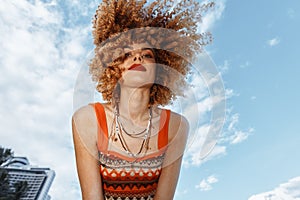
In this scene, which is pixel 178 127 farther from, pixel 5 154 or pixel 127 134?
pixel 5 154

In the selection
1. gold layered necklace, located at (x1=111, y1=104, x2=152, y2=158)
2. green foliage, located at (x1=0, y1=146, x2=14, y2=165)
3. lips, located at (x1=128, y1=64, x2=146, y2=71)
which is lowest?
gold layered necklace, located at (x1=111, y1=104, x2=152, y2=158)

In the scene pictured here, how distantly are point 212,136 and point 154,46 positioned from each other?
1.15 ft

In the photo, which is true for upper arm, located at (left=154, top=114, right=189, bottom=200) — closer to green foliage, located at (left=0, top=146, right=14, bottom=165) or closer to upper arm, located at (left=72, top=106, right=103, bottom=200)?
upper arm, located at (left=72, top=106, right=103, bottom=200)

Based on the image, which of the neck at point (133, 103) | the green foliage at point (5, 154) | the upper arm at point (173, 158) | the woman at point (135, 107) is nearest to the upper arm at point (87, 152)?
the woman at point (135, 107)

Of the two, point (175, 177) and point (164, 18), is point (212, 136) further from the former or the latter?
point (164, 18)

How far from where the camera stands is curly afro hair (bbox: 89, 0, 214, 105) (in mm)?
981

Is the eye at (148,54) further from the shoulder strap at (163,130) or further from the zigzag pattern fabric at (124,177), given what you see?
the zigzag pattern fabric at (124,177)

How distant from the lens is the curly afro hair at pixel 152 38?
0.98 metres

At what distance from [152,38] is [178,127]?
12.2 inches

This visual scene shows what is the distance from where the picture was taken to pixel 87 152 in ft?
2.96

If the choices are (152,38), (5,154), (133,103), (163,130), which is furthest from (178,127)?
(5,154)

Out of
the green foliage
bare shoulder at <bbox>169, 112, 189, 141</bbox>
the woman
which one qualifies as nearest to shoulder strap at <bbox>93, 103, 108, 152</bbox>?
the woman

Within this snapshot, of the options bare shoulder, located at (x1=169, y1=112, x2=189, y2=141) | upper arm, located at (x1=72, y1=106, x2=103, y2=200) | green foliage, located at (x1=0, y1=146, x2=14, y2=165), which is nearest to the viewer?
upper arm, located at (x1=72, y1=106, x2=103, y2=200)

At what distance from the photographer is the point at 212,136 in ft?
2.91
